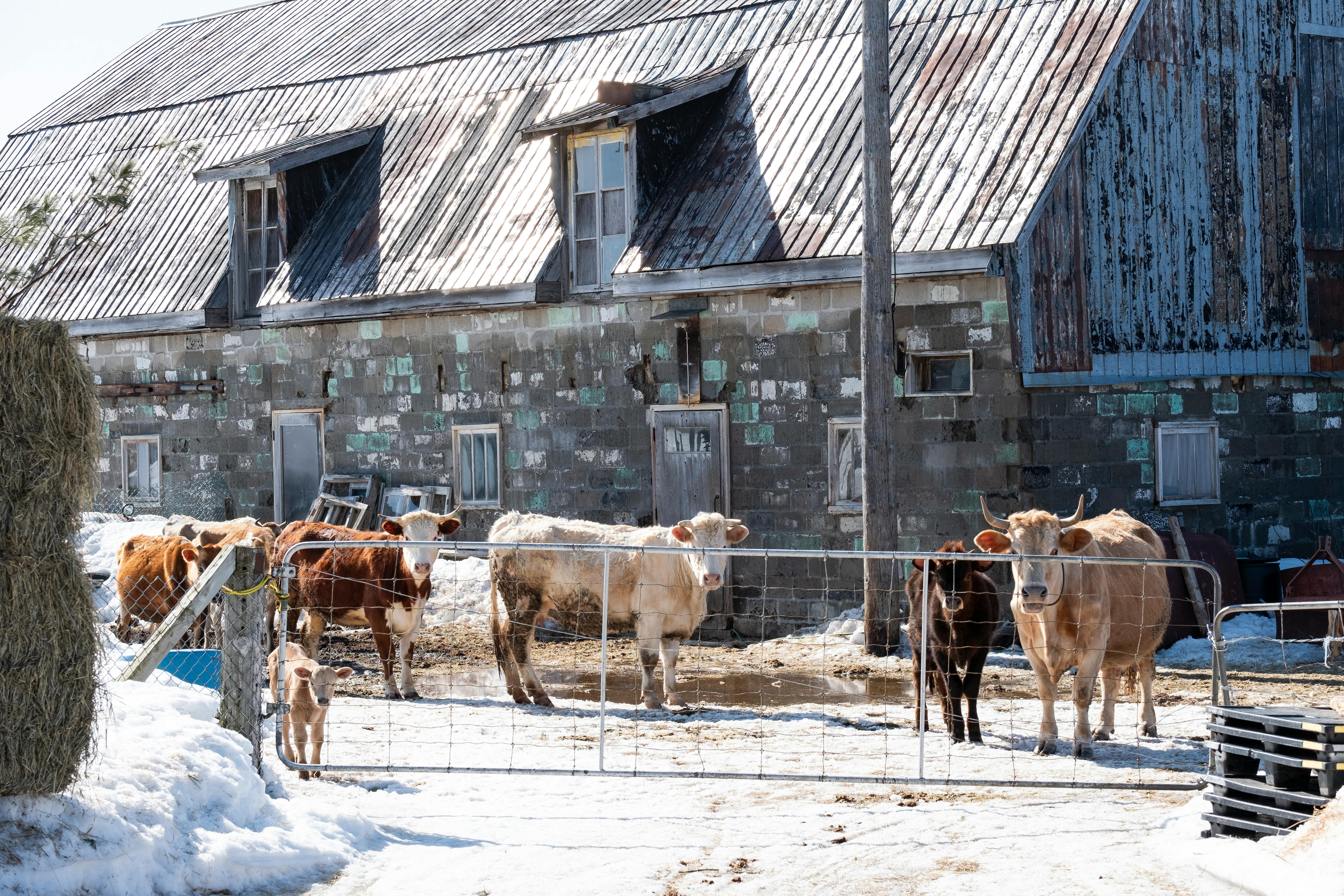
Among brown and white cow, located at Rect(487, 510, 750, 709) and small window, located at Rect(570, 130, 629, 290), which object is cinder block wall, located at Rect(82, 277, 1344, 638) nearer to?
small window, located at Rect(570, 130, 629, 290)

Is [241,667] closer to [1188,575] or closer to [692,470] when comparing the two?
[1188,575]

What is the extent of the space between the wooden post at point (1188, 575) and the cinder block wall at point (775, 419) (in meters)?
0.59

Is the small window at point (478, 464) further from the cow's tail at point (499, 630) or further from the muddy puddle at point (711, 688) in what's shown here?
the cow's tail at point (499, 630)

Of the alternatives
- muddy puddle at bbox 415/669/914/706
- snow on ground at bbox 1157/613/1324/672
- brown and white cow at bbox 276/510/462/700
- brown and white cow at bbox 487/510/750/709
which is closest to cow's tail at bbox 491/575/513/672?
brown and white cow at bbox 487/510/750/709

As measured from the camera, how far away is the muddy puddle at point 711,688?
520 inches

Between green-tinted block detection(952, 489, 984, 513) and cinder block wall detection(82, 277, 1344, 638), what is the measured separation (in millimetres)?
17

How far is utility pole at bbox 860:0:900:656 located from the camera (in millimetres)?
15000

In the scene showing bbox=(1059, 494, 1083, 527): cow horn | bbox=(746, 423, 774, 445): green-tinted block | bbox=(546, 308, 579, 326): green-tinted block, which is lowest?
bbox=(1059, 494, 1083, 527): cow horn

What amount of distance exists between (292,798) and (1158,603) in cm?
663

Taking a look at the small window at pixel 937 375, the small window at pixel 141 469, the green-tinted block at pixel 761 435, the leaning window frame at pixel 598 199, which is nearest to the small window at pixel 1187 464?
the small window at pixel 937 375

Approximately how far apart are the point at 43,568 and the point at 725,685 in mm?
8001

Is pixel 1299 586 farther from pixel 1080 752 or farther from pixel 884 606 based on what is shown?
pixel 1080 752

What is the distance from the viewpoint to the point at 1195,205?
1761 cm

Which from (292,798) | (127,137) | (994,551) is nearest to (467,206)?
(127,137)
